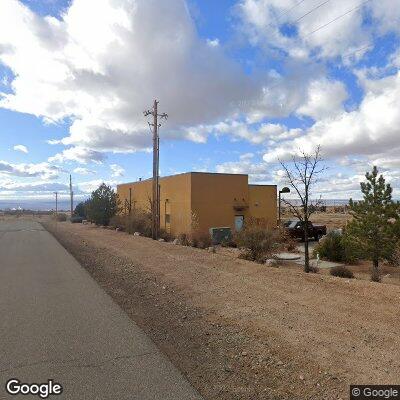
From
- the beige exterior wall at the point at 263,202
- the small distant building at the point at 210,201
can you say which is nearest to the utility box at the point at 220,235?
the small distant building at the point at 210,201

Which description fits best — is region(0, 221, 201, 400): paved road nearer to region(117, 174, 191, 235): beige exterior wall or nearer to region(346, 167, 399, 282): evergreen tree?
region(346, 167, 399, 282): evergreen tree

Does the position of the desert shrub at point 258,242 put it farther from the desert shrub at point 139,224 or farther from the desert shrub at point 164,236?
the desert shrub at point 139,224

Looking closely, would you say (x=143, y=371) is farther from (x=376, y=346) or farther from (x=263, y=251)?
(x=263, y=251)

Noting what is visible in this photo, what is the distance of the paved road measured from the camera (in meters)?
4.66

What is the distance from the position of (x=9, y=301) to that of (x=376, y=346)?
719 cm

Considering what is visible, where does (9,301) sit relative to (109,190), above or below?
below

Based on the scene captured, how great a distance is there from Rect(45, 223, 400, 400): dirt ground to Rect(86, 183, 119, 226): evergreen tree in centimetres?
3628

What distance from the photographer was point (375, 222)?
1814cm

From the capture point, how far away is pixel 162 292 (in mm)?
10328

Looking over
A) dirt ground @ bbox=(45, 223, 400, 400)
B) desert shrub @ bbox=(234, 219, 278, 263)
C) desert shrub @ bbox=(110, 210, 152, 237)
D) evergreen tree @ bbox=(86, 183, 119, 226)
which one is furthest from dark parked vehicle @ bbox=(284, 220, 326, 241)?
evergreen tree @ bbox=(86, 183, 119, 226)

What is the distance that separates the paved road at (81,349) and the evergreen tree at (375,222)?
1203 cm

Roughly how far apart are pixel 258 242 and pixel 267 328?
11.2m

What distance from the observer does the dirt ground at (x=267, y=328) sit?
16.2 ft

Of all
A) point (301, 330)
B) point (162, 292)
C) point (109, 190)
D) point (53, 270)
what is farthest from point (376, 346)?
point (109, 190)
